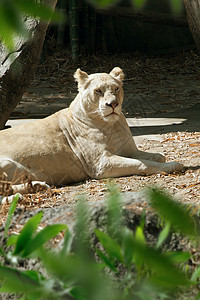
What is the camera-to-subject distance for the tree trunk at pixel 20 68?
597cm

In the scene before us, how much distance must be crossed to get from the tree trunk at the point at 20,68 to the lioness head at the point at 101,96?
156 cm

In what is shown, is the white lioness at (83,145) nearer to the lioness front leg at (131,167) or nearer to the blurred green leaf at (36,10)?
the lioness front leg at (131,167)

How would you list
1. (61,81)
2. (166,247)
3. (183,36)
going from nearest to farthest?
(166,247) < (61,81) < (183,36)

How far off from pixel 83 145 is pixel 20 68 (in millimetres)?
1961

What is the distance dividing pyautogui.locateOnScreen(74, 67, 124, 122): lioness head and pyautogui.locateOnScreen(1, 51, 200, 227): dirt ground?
65cm

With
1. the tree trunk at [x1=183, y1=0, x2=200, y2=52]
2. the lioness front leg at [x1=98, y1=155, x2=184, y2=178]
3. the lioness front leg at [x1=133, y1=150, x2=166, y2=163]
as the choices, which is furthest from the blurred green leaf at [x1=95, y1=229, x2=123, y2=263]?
the tree trunk at [x1=183, y1=0, x2=200, y2=52]

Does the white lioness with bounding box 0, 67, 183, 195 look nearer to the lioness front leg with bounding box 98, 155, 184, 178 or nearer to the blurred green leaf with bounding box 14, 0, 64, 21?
the lioness front leg with bounding box 98, 155, 184, 178

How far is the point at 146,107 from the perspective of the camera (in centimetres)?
926

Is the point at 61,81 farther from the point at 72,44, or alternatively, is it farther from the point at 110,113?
the point at 110,113

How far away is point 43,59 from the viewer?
12547 mm

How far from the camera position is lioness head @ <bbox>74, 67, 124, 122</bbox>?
4500 millimetres

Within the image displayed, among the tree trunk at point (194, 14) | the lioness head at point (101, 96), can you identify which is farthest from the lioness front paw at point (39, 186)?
the tree trunk at point (194, 14)

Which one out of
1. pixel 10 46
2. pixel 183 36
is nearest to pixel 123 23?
pixel 183 36

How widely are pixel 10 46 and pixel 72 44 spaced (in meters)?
12.4
